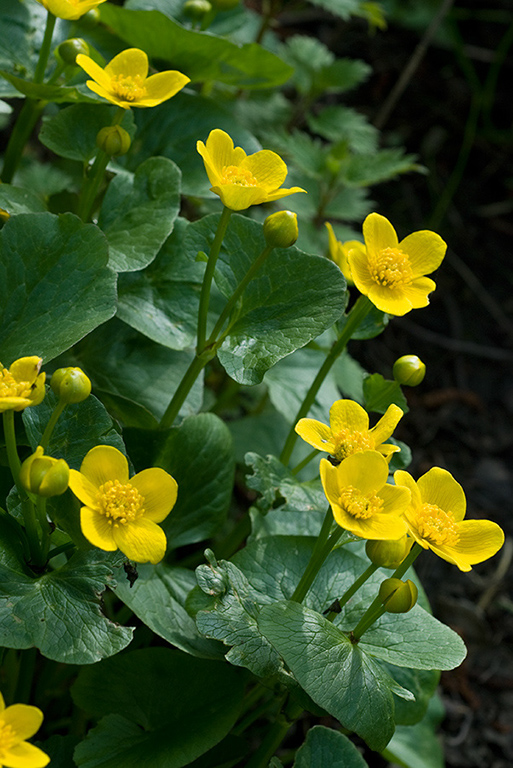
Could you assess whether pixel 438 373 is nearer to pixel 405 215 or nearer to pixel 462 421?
pixel 462 421

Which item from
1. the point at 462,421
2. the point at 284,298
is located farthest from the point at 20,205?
the point at 462,421

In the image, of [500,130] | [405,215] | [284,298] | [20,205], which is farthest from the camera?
[500,130]

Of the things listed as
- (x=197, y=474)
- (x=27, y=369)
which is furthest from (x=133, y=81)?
(x=197, y=474)

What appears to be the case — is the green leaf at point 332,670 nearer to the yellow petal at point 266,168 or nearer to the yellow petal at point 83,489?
the yellow petal at point 83,489

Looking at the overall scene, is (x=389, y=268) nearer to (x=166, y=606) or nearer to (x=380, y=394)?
(x=380, y=394)

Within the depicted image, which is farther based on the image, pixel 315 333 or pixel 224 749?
pixel 224 749
